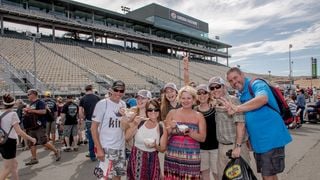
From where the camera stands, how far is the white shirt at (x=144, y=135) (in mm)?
3539

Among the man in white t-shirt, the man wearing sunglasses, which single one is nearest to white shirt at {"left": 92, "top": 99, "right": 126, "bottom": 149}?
the man in white t-shirt

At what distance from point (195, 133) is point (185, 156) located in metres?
0.31

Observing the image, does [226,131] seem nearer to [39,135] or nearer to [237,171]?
[237,171]

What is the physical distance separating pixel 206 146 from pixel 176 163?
51 cm

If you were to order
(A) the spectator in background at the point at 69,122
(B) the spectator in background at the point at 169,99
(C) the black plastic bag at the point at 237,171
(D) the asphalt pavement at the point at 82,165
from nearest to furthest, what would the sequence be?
(C) the black plastic bag at the point at 237,171
(B) the spectator in background at the point at 169,99
(D) the asphalt pavement at the point at 82,165
(A) the spectator in background at the point at 69,122

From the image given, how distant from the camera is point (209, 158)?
12.3ft

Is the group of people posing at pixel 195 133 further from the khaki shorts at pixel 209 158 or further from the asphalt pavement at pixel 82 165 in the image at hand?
the asphalt pavement at pixel 82 165

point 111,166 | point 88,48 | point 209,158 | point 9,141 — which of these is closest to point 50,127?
point 9,141

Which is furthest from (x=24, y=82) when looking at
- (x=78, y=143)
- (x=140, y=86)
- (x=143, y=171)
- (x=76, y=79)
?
(x=143, y=171)

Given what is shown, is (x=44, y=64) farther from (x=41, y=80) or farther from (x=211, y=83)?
(x=211, y=83)

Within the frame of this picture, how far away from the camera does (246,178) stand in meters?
3.27

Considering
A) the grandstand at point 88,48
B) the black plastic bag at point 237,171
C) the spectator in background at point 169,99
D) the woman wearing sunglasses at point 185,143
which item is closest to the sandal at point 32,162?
the spectator in background at point 169,99

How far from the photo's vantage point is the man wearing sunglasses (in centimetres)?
328

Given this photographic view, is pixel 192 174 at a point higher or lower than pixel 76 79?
lower
